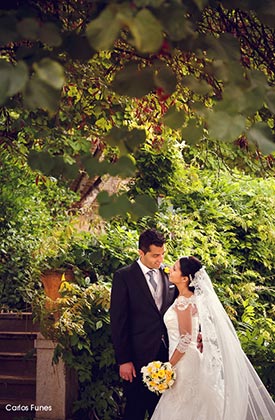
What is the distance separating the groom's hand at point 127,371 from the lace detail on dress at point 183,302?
0.67 m

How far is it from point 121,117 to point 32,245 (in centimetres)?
390

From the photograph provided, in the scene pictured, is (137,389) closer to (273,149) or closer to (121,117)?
(121,117)

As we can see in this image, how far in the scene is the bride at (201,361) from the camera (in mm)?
6188

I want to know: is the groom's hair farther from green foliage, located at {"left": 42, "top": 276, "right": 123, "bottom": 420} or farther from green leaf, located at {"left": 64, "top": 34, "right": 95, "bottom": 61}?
green leaf, located at {"left": 64, "top": 34, "right": 95, "bottom": 61}

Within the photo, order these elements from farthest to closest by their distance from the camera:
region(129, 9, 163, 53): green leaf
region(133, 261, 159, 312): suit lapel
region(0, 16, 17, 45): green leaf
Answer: region(133, 261, 159, 312): suit lapel → region(0, 16, 17, 45): green leaf → region(129, 9, 163, 53): green leaf

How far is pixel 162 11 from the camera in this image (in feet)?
6.59

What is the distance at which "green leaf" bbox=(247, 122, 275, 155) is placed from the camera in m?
2.17

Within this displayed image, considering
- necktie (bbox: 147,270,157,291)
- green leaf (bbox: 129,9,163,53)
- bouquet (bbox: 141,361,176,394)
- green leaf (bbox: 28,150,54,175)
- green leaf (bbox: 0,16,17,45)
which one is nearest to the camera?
green leaf (bbox: 129,9,163,53)

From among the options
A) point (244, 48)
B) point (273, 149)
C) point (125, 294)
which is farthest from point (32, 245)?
point (273, 149)

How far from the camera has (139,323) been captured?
Result: 6.57m

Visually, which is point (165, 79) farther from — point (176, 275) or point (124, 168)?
point (176, 275)

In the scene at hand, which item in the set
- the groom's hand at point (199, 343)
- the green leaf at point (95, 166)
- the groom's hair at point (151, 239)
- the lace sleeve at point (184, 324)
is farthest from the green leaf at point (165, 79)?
the groom's hand at point (199, 343)

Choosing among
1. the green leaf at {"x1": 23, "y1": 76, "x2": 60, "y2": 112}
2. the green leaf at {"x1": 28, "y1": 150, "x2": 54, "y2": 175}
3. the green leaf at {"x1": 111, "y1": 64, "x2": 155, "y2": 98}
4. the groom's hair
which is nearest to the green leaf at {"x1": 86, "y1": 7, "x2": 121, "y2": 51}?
the green leaf at {"x1": 23, "y1": 76, "x2": 60, "y2": 112}

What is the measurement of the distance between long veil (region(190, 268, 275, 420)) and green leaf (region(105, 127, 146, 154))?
3971 millimetres
